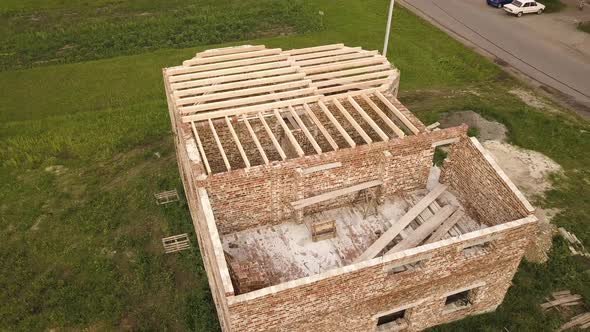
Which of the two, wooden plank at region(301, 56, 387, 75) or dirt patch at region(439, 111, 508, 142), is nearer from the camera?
wooden plank at region(301, 56, 387, 75)

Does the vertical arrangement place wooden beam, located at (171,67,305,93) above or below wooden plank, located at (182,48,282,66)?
below

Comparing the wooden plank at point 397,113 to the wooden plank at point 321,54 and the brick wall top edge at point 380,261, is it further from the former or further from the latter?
the brick wall top edge at point 380,261

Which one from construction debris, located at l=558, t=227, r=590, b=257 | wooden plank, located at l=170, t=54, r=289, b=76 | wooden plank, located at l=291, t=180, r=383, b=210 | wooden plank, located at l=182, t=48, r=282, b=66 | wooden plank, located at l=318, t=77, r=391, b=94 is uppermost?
wooden plank, located at l=182, t=48, r=282, b=66

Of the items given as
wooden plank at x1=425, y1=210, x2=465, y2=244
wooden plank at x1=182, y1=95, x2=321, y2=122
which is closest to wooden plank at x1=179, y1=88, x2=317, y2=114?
wooden plank at x1=182, y1=95, x2=321, y2=122

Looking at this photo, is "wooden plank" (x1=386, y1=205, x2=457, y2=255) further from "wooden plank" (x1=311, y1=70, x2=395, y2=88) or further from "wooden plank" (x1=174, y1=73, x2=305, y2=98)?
"wooden plank" (x1=174, y1=73, x2=305, y2=98)

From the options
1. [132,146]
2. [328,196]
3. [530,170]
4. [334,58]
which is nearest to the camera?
[328,196]

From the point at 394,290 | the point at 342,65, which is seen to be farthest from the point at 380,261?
the point at 342,65

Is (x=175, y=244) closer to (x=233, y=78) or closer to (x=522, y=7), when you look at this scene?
(x=233, y=78)
